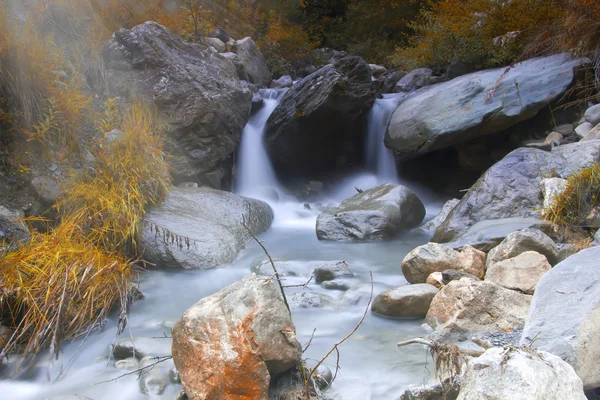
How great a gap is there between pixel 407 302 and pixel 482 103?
4353 mm

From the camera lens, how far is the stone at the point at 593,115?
6.12 m

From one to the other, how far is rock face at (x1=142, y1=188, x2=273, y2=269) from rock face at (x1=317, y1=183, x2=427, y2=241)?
860mm

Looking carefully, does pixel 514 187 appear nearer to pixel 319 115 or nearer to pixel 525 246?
pixel 525 246

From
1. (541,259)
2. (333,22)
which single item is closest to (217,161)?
(541,259)

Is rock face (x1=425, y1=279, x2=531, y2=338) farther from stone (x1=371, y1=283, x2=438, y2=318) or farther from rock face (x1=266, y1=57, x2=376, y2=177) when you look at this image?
rock face (x1=266, y1=57, x2=376, y2=177)

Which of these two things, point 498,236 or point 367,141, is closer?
point 498,236

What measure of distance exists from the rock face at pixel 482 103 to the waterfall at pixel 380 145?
2.80 ft

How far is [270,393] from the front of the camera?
7.38 ft

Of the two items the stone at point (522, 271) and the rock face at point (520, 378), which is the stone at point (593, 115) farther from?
the rock face at point (520, 378)

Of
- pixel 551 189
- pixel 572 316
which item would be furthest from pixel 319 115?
pixel 572 316

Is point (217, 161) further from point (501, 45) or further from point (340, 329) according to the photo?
point (501, 45)

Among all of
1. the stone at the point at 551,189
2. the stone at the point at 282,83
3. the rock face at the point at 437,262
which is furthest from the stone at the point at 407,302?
the stone at the point at 282,83

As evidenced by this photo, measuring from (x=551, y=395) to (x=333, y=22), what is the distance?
14176mm

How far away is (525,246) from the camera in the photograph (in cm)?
390
